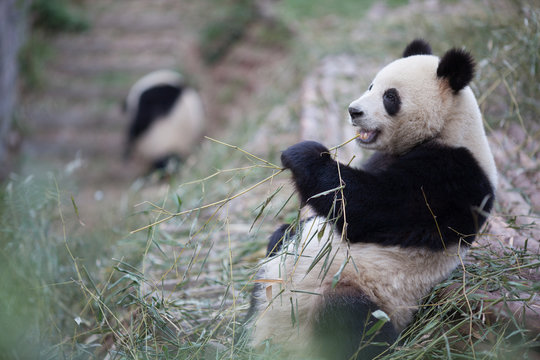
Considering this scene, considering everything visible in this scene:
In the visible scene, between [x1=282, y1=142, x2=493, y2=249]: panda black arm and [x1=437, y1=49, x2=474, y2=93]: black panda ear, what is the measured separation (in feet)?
1.08

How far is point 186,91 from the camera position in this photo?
9.16 m

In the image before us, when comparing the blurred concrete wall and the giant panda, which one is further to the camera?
the blurred concrete wall

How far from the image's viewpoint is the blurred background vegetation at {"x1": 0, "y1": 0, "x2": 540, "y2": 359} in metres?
2.37

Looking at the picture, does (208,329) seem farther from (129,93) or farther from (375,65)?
(129,93)

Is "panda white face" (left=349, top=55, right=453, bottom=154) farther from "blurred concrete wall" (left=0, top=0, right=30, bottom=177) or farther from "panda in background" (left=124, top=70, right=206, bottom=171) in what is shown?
"panda in background" (left=124, top=70, right=206, bottom=171)

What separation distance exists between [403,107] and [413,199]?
0.51 m

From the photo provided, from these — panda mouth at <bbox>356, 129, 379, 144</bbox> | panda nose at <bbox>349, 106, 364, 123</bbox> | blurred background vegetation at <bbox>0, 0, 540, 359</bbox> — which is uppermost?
panda nose at <bbox>349, 106, 364, 123</bbox>

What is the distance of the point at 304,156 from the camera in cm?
229

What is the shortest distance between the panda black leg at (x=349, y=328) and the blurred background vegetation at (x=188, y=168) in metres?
0.11

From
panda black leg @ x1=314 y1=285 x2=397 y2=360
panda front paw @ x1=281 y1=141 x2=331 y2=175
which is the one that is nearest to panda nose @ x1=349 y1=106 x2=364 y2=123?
panda front paw @ x1=281 y1=141 x2=331 y2=175

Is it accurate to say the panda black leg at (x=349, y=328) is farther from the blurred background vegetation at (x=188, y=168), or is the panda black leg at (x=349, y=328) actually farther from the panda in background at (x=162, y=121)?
the panda in background at (x=162, y=121)

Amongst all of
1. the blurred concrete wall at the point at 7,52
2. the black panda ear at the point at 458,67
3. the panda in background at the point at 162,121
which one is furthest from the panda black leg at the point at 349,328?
the panda in background at the point at 162,121

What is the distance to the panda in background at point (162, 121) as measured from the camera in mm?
8609

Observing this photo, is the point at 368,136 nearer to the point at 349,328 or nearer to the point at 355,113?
the point at 355,113
